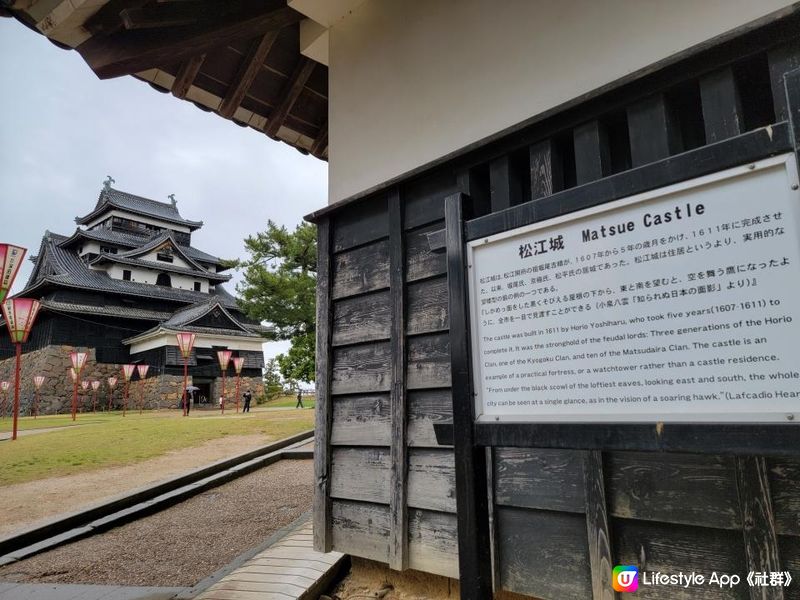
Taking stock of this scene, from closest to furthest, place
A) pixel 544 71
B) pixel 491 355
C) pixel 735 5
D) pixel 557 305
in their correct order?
1. pixel 557 305
2. pixel 491 355
3. pixel 735 5
4. pixel 544 71

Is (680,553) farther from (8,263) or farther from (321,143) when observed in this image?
(8,263)

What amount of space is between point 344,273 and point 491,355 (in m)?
1.75

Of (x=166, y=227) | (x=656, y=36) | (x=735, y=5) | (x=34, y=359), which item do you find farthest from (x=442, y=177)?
(x=166, y=227)

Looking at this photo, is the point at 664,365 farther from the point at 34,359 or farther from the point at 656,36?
the point at 34,359

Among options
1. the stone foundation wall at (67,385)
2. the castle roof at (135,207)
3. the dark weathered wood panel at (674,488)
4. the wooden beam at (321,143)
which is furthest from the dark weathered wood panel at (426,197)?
the castle roof at (135,207)

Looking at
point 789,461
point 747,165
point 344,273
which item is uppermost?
point 344,273

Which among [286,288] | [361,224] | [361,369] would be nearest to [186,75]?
[361,224]

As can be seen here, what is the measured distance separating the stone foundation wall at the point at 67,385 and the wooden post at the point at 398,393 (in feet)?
79.2

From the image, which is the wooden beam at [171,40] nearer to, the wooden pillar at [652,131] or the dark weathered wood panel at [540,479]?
the wooden pillar at [652,131]

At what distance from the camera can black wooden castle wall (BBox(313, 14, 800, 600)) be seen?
4.72 feet

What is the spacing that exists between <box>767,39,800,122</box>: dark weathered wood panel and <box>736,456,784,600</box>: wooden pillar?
107cm

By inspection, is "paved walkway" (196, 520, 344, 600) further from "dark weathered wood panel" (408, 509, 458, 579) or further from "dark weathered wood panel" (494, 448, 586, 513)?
"dark weathered wood panel" (494, 448, 586, 513)

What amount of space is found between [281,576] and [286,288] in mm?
20067

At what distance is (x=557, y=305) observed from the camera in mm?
1317
